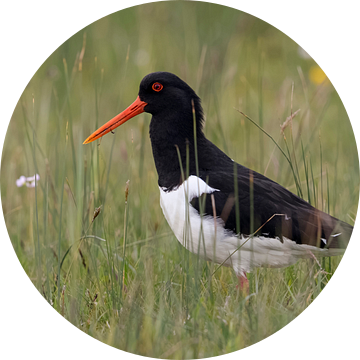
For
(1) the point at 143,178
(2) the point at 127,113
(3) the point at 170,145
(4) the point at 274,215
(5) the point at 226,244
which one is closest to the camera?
(4) the point at 274,215

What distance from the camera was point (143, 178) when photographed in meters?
4.71

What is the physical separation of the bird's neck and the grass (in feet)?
0.94

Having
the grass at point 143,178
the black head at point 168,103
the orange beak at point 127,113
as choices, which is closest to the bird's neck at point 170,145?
the black head at point 168,103

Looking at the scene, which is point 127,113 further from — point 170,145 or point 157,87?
point 170,145

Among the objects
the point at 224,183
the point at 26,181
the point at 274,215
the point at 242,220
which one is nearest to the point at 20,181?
the point at 26,181

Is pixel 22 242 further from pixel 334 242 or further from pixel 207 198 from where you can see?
pixel 334 242

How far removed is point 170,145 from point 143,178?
81cm

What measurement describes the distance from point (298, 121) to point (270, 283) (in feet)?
5.22

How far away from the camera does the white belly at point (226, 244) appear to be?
3.62m

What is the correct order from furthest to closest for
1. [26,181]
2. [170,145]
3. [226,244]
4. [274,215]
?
[170,145], [26,181], [226,244], [274,215]

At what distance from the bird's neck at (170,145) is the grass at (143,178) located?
29 cm

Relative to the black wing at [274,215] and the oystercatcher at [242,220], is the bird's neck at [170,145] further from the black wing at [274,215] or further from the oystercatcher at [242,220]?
the black wing at [274,215]

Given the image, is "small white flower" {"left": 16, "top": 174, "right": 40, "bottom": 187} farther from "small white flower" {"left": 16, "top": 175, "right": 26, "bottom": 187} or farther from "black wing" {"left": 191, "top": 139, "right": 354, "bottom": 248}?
"black wing" {"left": 191, "top": 139, "right": 354, "bottom": 248}

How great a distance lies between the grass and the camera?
328 centimetres
